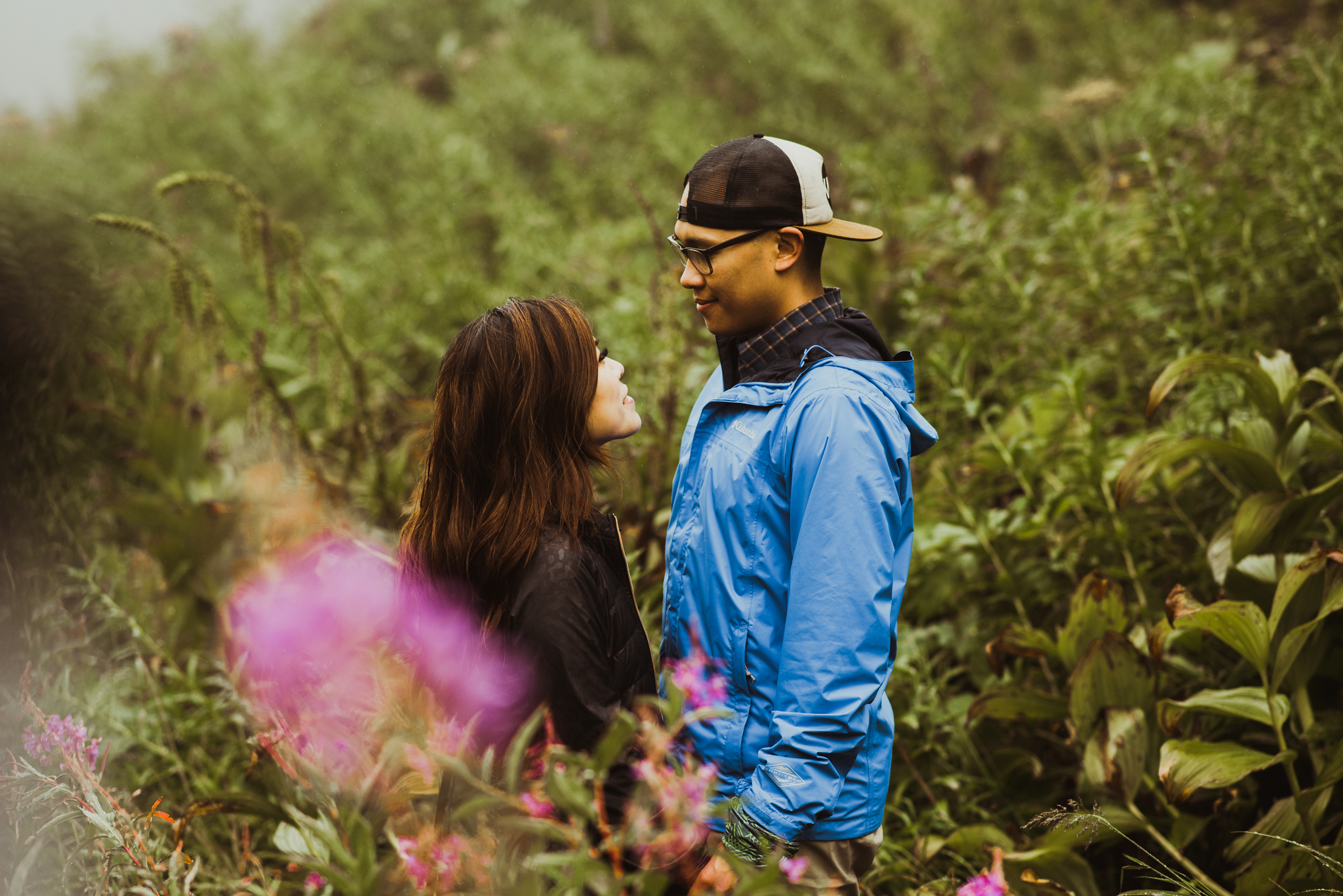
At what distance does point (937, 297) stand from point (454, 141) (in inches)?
157

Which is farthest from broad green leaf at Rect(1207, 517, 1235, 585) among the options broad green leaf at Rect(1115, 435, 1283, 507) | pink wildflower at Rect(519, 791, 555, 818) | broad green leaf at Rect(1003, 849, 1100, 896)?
pink wildflower at Rect(519, 791, 555, 818)

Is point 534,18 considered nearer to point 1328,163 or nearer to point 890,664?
point 1328,163

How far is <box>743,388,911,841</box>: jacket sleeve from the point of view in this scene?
131cm

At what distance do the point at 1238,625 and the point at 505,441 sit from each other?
1666 mm

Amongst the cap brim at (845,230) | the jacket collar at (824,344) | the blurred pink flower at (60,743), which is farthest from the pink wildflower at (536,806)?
the cap brim at (845,230)

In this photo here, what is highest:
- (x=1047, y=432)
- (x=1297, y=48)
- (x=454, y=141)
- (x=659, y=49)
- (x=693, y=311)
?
(x=659, y=49)

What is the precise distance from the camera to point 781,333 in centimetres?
163

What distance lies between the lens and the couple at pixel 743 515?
1.35 meters

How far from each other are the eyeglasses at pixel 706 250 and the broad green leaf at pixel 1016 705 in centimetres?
140

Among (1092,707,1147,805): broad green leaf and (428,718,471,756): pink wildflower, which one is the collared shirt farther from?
(1092,707,1147,805): broad green leaf

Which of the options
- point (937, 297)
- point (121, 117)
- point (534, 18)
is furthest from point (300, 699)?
point (534, 18)

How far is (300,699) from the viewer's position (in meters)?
2.32

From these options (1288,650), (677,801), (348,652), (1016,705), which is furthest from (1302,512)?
(348,652)

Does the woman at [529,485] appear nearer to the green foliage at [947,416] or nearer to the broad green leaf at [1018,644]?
the green foliage at [947,416]
